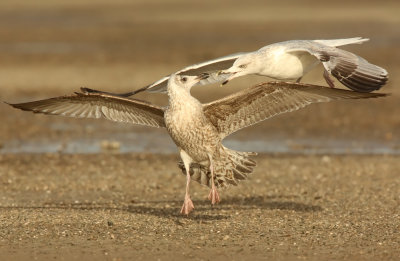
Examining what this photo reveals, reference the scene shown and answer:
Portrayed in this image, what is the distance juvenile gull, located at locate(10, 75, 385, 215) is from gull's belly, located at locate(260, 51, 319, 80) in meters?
0.50

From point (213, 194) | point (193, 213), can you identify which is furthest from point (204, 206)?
point (213, 194)

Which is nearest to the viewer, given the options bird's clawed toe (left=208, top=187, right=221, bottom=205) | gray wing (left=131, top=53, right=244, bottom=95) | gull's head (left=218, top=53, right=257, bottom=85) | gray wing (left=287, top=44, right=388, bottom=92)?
gray wing (left=287, top=44, right=388, bottom=92)

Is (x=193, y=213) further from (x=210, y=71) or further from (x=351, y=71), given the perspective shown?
(x=351, y=71)

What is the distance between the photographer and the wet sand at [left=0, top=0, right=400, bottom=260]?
8039mm

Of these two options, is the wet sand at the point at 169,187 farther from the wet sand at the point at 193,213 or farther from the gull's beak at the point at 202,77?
the gull's beak at the point at 202,77

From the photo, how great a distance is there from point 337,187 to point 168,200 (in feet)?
7.16

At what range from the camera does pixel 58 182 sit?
11414 mm

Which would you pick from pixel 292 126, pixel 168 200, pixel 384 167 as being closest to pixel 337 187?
pixel 384 167

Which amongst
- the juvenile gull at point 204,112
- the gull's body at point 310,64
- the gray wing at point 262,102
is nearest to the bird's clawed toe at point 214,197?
the juvenile gull at point 204,112

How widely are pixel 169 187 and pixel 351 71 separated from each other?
334cm

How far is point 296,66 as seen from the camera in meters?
9.63

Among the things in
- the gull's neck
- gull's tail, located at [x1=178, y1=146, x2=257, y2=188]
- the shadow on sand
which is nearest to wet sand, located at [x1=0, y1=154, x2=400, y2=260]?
the shadow on sand

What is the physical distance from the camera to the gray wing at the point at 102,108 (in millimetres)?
9500

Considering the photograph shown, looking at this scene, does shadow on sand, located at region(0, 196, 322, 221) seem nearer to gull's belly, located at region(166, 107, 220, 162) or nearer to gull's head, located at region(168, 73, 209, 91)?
gull's belly, located at region(166, 107, 220, 162)
